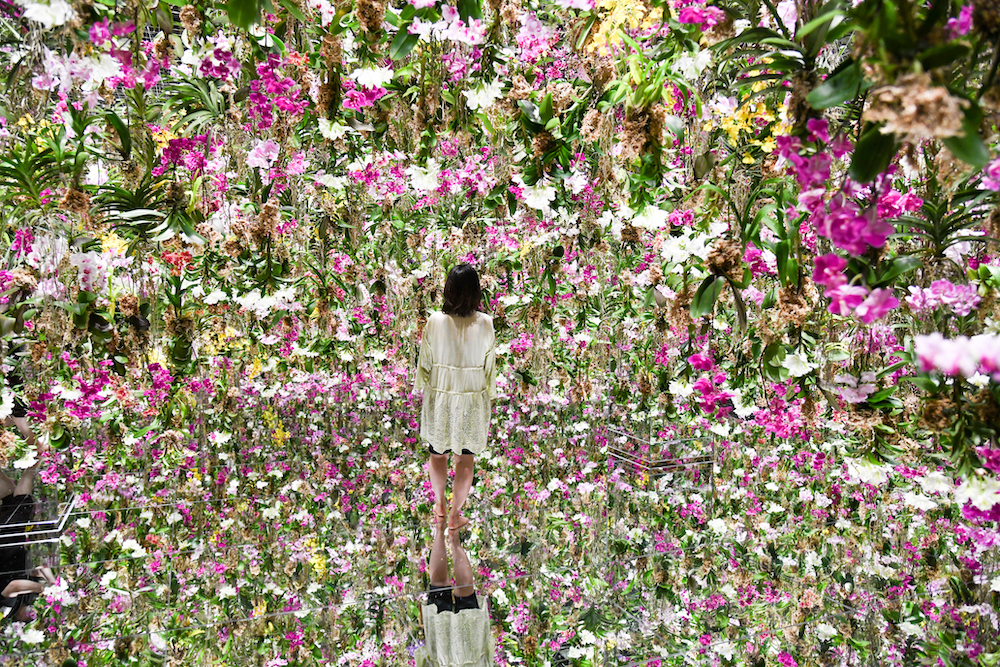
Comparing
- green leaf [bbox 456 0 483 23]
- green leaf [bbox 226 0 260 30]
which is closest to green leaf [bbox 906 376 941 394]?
green leaf [bbox 456 0 483 23]

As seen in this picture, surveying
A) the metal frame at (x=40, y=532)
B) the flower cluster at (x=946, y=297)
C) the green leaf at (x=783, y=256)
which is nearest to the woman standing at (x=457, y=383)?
the green leaf at (x=783, y=256)

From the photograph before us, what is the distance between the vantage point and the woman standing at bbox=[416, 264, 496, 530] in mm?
1998

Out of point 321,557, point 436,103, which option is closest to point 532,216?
point 436,103

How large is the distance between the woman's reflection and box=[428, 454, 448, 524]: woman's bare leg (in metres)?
0.15

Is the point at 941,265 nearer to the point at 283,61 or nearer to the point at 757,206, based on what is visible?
the point at 757,206

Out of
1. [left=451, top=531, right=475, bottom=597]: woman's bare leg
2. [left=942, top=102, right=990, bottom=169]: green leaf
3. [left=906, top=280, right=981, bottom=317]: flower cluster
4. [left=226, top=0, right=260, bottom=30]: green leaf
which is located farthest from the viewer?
[left=451, top=531, right=475, bottom=597]: woman's bare leg

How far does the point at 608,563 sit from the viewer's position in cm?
207

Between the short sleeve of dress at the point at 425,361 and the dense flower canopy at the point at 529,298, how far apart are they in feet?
1.15

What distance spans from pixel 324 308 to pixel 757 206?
1370mm

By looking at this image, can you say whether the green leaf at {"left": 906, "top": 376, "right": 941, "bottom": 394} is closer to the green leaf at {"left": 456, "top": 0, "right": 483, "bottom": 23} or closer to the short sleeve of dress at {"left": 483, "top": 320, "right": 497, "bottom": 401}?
the green leaf at {"left": 456, "top": 0, "right": 483, "bottom": 23}

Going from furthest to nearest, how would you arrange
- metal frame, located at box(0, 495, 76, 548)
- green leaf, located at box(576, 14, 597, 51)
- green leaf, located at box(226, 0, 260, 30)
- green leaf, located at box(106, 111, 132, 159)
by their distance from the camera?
metal frame, located at box(0, 495, 76, 548)
green leaf, located at box(576, 14, 597, 51)
green leaf, located at box(106, 111, 132, 159)
green leaf, located at box(226, 0, 260, 30)

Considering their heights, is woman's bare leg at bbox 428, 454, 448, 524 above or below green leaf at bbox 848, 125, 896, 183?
below

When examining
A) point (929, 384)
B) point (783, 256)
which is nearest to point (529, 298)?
point (783, 256)

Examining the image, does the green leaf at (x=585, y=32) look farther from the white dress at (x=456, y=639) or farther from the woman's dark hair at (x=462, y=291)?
the white dress at (x=456, y=639)
